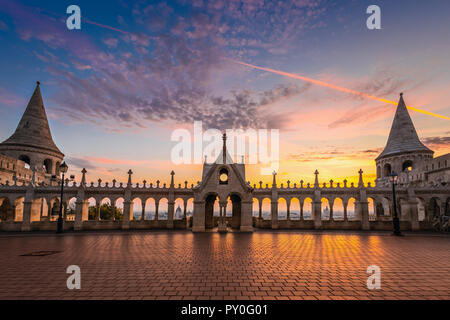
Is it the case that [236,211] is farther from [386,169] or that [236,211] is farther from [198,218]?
[386,169]

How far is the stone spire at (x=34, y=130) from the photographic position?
42.8 meters

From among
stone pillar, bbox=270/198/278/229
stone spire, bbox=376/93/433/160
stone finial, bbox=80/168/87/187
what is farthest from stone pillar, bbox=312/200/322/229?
stone spire, bbox=376/93/433/160

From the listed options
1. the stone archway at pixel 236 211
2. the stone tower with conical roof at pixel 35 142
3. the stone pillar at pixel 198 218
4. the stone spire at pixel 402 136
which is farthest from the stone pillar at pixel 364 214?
the stone tower with conical roof at pixel 35 142

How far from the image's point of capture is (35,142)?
43719mm

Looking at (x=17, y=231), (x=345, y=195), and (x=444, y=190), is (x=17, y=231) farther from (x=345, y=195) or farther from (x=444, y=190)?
(x=444, y=190)

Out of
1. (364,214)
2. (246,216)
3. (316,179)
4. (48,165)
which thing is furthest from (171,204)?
(48,165)

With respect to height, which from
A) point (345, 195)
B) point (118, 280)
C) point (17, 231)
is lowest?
point (17, 231)

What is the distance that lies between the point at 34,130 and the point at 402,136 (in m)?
71.5

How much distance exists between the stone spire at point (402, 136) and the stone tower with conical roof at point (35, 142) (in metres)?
67.2

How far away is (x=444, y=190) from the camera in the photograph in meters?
28.5

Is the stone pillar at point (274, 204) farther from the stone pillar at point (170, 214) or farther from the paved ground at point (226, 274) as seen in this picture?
the paved ground at point (226, 274)
